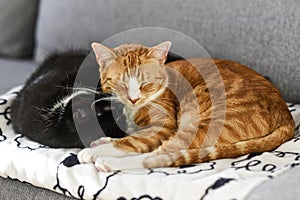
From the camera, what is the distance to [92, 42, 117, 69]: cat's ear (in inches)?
54.9

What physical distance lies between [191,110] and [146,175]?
251mm

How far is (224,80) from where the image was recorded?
146cm

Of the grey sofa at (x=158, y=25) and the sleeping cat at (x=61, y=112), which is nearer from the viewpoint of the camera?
the sleeping cat at (x=61, y=112)

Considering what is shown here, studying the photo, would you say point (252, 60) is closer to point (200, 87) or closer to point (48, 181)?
point (200, 87)

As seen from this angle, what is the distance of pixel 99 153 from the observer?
1375 mm

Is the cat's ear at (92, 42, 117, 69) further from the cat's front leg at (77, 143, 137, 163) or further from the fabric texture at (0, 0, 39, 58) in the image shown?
the fabric texture at (0, 0, 39, 58)

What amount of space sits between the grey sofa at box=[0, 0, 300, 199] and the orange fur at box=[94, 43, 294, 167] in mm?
293

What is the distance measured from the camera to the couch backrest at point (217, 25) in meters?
1.74

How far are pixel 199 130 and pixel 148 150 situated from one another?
0.47 feet

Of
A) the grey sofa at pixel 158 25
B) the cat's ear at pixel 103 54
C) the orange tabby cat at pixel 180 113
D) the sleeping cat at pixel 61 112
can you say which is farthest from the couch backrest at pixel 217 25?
the cat's ear at pixel 103 54

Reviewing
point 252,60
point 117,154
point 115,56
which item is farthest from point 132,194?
point 252,60

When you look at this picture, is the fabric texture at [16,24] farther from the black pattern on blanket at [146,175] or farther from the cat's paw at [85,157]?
the cat's paw at [85,157]

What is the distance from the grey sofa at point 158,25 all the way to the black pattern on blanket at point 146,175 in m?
0.06

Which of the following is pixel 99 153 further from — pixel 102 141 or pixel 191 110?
pixel 191 110
